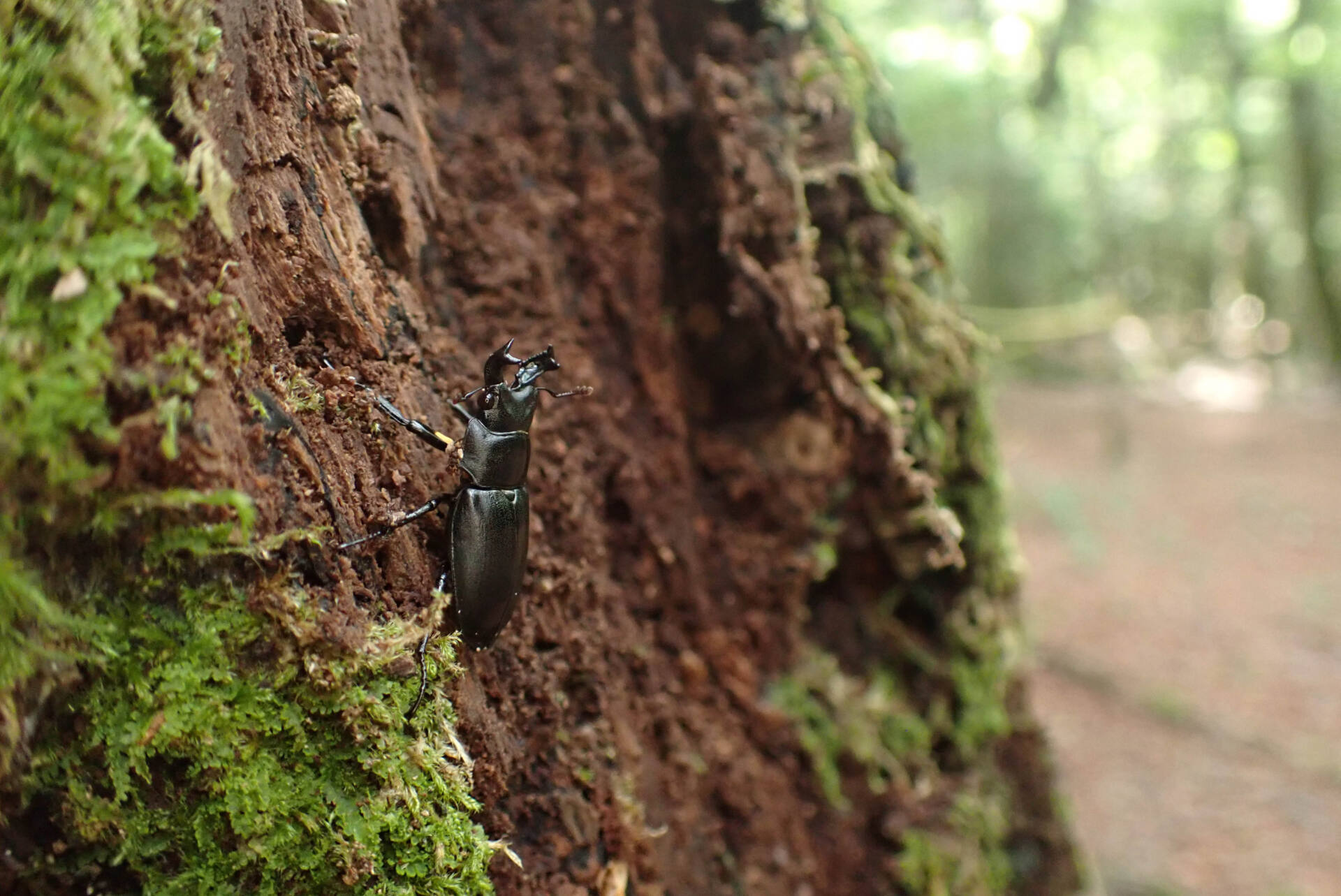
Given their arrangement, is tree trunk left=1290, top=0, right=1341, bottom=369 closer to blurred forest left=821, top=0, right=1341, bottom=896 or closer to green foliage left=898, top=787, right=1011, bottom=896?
blurred forest left=821, top=0, right=1341, bottom=896

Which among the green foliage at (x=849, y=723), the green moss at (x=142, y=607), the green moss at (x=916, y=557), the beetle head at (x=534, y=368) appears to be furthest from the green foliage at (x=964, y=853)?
the beetle head at (x=534, y=368)

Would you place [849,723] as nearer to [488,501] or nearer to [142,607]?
[488,501]

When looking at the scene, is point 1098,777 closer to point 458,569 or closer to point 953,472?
point 953,472

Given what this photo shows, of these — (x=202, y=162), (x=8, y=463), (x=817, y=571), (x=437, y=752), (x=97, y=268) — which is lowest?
(x=817, y=571)

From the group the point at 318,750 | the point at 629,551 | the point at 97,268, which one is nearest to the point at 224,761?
the point at 318,750

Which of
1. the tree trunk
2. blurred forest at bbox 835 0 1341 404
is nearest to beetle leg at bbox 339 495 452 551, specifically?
blurred forest at bbox 835 0 1341 404

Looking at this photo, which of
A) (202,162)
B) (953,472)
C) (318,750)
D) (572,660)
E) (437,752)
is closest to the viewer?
(202,162)
